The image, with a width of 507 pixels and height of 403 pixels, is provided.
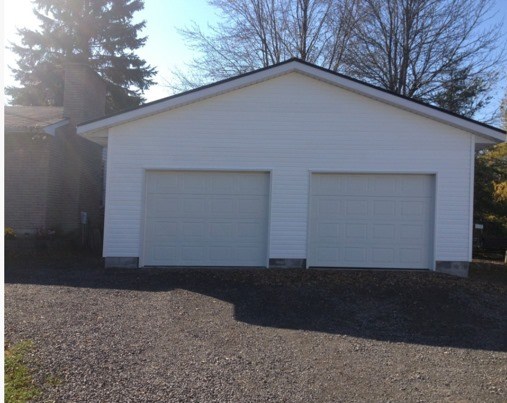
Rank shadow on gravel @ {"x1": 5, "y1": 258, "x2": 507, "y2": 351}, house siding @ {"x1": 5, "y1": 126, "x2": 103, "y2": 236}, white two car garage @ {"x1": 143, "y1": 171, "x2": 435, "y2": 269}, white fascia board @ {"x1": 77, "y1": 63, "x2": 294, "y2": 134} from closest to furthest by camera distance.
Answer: shadow on gravel @ {"x1": 5, "y1": 258, "x2": 507, "y2": 351} → white fascia board @ {"x1": 77, "y1": 63, "x2": 294, "y2": 134} → white two car garage @ {"x1": 143, "y1": 171, "x2": 435, "y2": 269} → house siding @ {"x1": 5, "y1": 126, "x2": 103, "y2": 236}

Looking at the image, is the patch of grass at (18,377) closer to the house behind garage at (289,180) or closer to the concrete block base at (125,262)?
the concrete block base at (125,262)

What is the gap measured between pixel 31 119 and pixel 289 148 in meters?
8.83

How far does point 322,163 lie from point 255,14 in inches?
545

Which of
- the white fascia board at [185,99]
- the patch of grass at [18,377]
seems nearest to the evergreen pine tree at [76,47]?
the white fascia board at [185,99]

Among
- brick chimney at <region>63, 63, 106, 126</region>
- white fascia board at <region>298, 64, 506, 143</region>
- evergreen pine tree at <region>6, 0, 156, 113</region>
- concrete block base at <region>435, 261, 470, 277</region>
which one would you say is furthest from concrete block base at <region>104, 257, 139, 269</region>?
evergreen pine tree at <region>6, 0, 156, 113</region>

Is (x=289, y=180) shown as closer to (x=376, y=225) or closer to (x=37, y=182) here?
(x=376, y=225)

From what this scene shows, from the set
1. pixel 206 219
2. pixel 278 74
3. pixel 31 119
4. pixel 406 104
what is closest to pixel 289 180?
pixel 206 219

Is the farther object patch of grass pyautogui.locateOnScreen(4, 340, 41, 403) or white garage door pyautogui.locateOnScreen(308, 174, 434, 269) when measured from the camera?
white garage door pyautogui.locateOnScreen(308, 174, 434, 269)

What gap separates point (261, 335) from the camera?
649cm

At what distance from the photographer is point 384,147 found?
37.4 ft

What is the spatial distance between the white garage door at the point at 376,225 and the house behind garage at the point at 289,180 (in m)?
0.02

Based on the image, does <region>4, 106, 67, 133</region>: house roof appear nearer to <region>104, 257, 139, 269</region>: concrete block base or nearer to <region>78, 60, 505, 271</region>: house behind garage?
<region>78, 60, 505, 271</region>: house behind garage

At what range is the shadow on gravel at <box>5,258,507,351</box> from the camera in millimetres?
6957

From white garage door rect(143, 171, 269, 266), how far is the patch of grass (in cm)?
589
